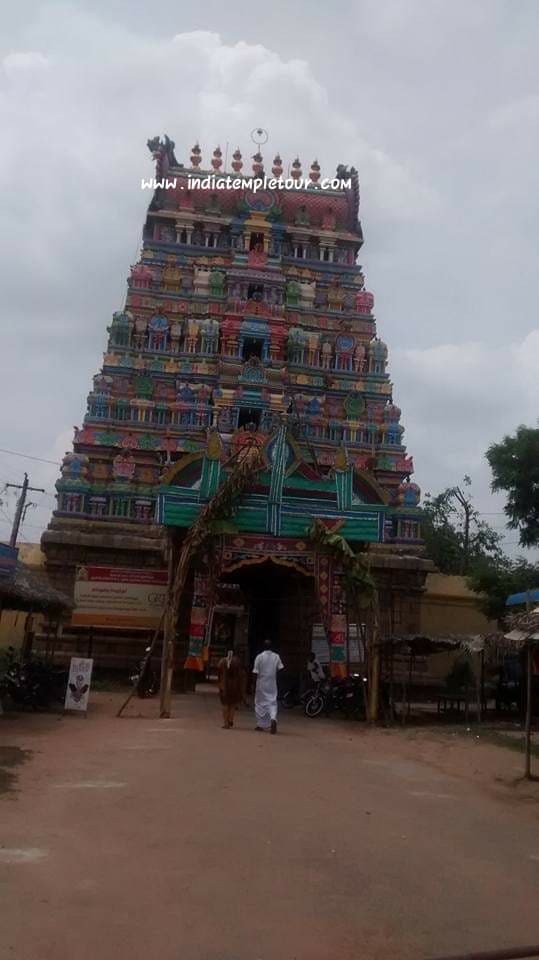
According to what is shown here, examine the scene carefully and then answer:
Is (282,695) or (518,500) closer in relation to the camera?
(282,695)

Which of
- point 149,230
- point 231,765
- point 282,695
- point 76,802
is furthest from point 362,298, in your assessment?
point 76,802

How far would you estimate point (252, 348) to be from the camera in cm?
2734

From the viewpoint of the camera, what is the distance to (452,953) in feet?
14.6

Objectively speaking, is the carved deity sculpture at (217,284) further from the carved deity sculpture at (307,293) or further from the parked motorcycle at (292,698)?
the parked motorcycle at (292,698)

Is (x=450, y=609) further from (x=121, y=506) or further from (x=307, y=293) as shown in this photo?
(x=307, y=293)

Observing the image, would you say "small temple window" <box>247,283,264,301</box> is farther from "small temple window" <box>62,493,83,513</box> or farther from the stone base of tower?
the stone base of tower

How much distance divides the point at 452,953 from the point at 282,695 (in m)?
14.7

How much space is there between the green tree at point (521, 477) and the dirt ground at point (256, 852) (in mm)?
10302

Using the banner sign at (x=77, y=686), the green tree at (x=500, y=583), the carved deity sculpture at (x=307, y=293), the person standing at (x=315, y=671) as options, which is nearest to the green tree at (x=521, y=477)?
the green tree at (x=500, y=583)

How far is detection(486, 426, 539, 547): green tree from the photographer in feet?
68.2

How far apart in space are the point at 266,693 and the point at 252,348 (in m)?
15.9

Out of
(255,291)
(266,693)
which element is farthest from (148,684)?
(255,291)

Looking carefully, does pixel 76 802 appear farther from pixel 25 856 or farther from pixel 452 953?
pixel 452 953

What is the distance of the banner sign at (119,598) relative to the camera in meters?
19.6
